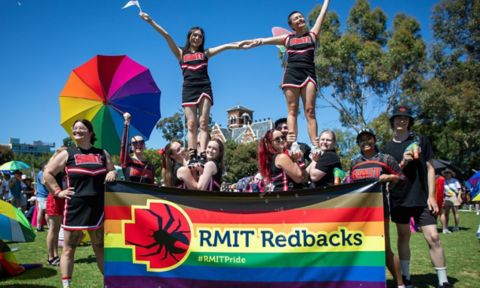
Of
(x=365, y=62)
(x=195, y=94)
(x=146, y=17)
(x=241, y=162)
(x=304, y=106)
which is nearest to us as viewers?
(x=304, y=106)

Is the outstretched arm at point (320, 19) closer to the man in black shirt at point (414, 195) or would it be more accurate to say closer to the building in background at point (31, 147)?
the man in black shirt at point (414, 195)

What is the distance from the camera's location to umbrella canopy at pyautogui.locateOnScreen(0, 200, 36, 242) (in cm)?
504

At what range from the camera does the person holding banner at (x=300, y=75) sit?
6.23 meters

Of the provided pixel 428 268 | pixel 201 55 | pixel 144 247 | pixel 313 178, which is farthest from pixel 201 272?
pixel 428 268

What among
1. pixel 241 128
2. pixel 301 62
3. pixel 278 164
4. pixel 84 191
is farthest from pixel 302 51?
pixel 241 128

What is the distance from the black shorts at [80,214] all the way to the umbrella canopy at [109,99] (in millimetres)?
1990

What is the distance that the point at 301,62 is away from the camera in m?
6.24

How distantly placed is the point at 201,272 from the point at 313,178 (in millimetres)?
1797

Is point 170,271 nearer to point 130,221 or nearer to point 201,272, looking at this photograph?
point 201,272

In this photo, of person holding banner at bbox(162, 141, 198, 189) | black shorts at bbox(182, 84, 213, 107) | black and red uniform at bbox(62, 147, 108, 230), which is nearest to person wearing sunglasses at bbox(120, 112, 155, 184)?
black shorts at bbox(182, 84, 213, 107)

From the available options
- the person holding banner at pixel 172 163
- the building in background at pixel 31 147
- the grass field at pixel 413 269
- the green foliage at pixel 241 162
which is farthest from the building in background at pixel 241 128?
the building in background at pixel 31 147

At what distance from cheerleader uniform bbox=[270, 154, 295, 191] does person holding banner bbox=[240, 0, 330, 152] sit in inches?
52.8

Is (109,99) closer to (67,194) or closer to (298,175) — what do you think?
(67,194)

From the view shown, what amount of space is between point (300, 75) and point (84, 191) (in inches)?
141
